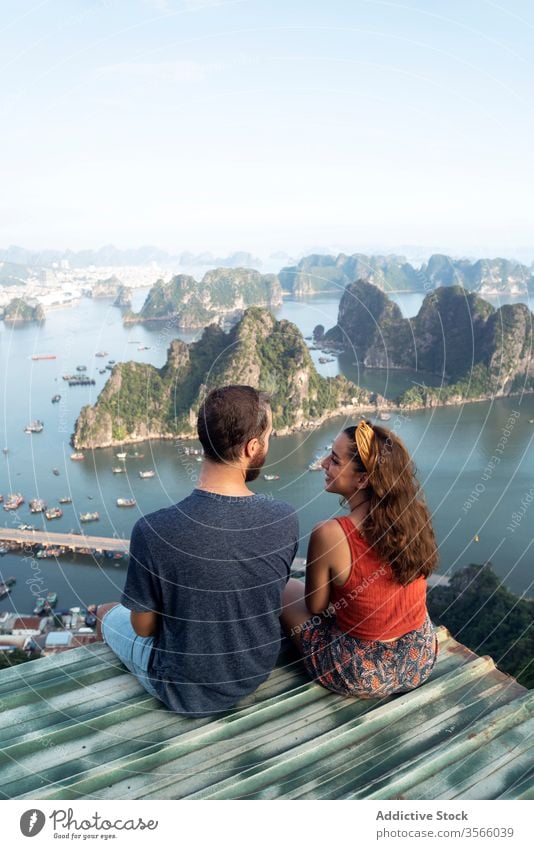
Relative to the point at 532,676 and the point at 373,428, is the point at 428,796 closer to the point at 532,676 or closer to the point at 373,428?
the point at 373,428

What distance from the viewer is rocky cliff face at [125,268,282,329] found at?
10.1ft

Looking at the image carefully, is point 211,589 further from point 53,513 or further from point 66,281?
point 53,513

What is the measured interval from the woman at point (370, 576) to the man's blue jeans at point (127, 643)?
0.92 ft

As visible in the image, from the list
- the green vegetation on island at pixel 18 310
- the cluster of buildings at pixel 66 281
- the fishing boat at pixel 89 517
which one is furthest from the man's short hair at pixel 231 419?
the fishing boat at pixel 89 517

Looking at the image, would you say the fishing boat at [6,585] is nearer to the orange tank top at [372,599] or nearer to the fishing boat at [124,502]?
the fishing boat at [124,502]

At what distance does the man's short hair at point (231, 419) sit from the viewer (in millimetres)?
932

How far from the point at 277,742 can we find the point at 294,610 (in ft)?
0.77

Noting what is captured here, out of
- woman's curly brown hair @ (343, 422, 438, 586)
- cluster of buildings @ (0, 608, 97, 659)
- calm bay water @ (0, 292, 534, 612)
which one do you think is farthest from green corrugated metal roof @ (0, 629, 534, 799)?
cluster of buildings @ (0, 608, 97, 659)

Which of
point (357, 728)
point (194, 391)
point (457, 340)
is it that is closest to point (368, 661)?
point (357, 728)

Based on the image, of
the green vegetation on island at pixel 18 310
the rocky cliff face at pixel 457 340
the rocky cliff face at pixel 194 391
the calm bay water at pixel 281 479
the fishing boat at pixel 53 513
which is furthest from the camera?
the rocky cliff face at pixel 457 340

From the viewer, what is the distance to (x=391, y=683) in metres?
1.10

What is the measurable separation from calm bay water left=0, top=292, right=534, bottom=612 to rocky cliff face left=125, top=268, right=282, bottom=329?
1711 millimetres
